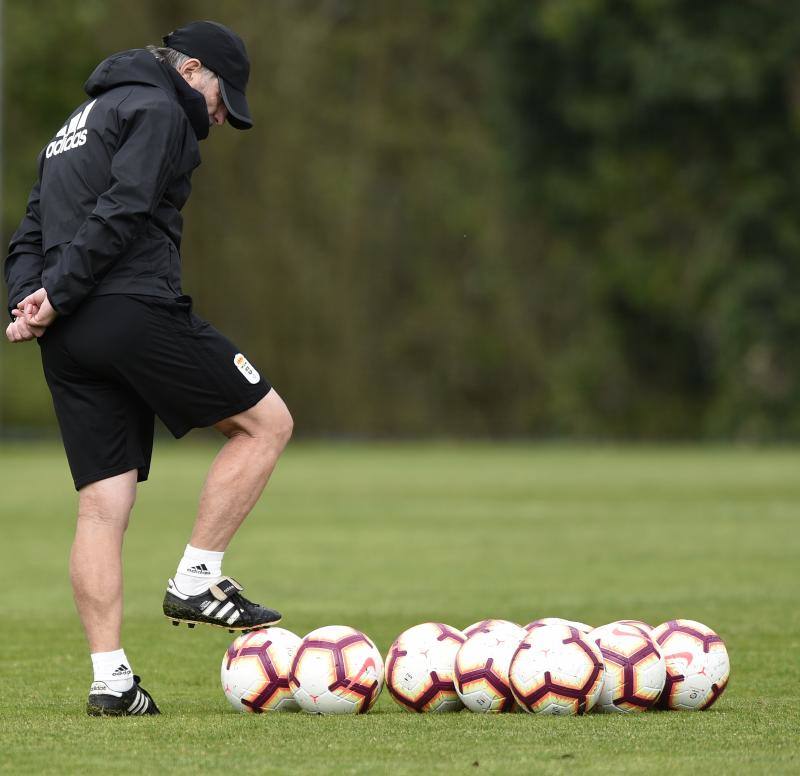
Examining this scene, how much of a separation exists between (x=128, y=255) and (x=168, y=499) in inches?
614

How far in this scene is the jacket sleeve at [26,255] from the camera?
6625mm

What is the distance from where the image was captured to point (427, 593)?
11.6m

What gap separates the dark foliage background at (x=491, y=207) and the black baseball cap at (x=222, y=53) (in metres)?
29.5

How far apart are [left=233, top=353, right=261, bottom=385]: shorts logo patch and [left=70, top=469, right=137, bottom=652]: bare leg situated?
58 cm

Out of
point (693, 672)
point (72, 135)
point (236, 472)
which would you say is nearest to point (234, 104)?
point (72, 135)

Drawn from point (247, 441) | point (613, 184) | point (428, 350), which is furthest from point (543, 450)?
point (247, 441)

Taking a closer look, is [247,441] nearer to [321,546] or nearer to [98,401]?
[98,401]

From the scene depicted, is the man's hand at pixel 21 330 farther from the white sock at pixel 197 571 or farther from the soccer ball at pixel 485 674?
the soccer ball at pixel 485 674

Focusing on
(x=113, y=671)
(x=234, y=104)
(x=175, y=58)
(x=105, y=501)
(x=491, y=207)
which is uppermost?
(x=491, y=207)

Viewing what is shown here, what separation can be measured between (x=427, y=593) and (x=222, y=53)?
5640mm

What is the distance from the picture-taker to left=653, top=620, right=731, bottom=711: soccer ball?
6551 millimetres

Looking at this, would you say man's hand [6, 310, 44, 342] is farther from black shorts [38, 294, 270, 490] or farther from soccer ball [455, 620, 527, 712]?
soccer ball [455, 620, 527, 712]

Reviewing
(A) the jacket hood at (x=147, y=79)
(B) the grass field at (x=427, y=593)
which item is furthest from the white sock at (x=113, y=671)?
(A) the jacket hood at (x=147, y=79)

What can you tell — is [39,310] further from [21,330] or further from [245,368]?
[245,368]
